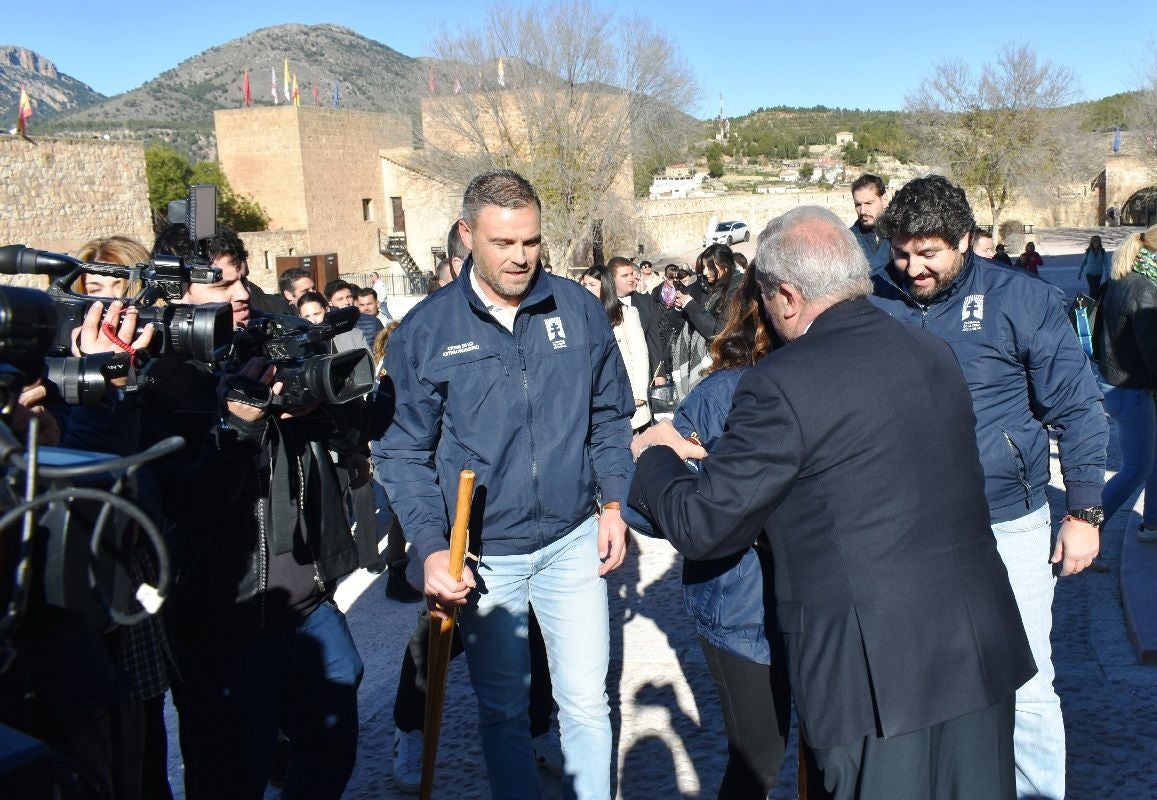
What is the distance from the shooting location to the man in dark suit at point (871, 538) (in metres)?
2.07

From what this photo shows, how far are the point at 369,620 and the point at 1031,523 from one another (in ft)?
11.1

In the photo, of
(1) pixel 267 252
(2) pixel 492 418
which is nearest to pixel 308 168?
(1) pixel 267 252

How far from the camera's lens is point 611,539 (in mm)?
3029

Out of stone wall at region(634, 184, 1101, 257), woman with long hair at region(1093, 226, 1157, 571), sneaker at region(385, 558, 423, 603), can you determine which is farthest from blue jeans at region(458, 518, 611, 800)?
stone wall at region(634, 184, 1101, 257)

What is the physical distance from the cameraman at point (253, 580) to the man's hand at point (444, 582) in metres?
0.31

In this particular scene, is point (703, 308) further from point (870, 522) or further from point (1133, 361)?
point (870, 522)

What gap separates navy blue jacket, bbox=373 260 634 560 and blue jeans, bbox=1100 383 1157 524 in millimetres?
3295

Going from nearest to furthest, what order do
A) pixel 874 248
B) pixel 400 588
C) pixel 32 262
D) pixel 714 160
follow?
pixel 32 262
pixel 400 588
pixel 874 248
pixel 714 160

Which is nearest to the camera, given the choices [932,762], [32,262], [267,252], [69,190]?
[932,762]

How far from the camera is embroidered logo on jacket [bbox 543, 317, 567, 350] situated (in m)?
3.00

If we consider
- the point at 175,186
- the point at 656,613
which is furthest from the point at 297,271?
the point at 175,186

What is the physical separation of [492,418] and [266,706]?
41.6 inches

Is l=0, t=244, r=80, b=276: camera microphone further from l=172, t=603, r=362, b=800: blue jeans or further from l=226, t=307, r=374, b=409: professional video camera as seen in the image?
l=172, t=603, r=362, b=800: blue jeans

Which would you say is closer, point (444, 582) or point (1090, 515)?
point (444, 582)
